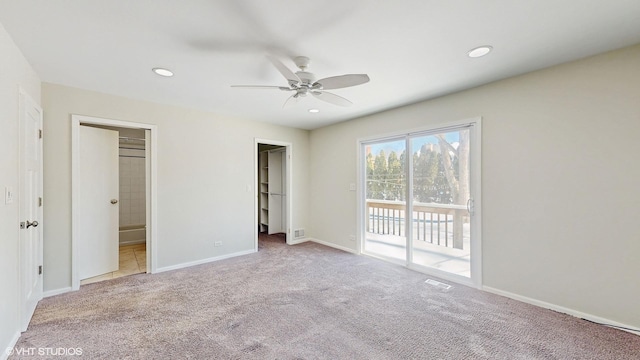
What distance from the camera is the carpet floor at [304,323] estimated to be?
1974 mm

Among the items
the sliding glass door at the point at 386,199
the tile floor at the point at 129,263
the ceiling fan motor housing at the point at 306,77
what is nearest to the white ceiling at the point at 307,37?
the ceiling fan motor housing at the point at 306,77

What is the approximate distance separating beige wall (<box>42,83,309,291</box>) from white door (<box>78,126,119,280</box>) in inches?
11.2

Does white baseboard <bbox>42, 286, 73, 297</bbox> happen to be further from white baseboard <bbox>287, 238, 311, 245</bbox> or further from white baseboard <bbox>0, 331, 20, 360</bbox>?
white baseboard <bbox>287, 238, 311, 245</bbox>

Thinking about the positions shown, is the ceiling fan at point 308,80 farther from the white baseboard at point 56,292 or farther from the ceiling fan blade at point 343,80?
the white baseboard at point 56,292

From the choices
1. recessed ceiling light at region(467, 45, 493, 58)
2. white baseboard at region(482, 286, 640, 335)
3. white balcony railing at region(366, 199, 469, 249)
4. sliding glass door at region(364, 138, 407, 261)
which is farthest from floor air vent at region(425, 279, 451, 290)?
recessed ceiling light at region(467, 45, 493, 58)

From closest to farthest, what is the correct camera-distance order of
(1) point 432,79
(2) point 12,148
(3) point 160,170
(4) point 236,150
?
(2) point 12,148 → (1) point 432,79 → (3) point 160,170 → (4) point 236,150

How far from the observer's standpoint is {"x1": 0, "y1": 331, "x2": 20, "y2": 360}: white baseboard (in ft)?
5.97

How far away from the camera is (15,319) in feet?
6.77

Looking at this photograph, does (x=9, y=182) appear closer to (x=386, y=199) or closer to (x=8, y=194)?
(x=8, y=194)

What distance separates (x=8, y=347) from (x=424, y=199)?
4.25 metres

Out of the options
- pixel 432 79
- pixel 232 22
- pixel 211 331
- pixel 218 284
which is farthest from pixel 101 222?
pixel 432 79

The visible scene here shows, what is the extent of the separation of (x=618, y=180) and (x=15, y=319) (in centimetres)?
510

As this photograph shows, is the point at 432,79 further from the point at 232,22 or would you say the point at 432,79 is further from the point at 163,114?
the point at 163,114

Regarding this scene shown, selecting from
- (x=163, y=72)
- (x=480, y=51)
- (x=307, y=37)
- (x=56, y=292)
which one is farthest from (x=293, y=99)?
(x=56, y=292)
